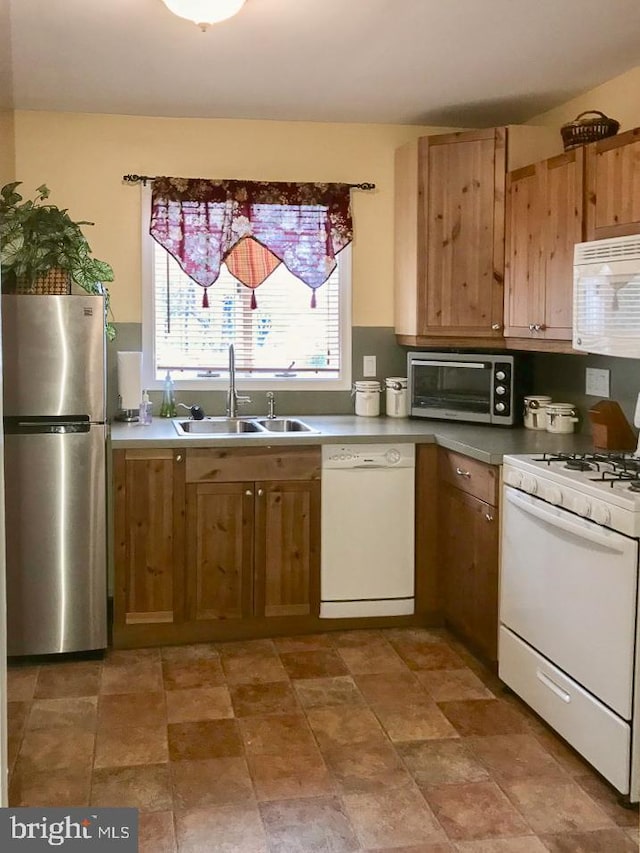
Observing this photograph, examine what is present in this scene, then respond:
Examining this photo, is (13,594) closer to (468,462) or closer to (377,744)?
(377,744)

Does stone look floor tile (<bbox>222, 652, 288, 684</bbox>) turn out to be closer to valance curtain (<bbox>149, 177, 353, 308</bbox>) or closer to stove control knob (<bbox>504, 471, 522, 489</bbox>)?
stove control knob (<bbox>504, 471, 522, 489</bbox>)

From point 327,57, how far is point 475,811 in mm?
2754

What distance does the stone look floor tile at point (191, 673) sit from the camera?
368cm

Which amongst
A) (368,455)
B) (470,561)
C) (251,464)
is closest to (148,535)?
(251,464)

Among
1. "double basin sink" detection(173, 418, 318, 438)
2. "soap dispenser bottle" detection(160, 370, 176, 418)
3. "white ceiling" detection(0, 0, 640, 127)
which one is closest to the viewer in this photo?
"white ceiling" detection(0, 0, 640, 127)

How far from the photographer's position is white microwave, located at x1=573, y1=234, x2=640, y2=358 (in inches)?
125

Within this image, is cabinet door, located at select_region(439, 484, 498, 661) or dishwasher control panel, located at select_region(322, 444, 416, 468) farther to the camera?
dishwasher control panel, located at select_region(322, 444, 416, 468)

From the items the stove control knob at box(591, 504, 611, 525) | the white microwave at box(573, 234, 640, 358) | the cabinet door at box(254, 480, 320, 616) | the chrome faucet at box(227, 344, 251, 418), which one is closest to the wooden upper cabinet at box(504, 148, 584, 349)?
the white microwave at box(573, 234, 640, 358)

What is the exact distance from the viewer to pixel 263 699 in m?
3.54

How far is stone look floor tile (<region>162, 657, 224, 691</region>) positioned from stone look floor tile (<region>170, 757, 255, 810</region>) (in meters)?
0.64

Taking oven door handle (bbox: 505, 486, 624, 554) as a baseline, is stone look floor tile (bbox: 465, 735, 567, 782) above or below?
below

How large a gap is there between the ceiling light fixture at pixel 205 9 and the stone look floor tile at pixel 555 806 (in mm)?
2554

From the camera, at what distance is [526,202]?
4055 mm

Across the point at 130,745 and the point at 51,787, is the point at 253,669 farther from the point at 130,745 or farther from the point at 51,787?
the point at 51,787
